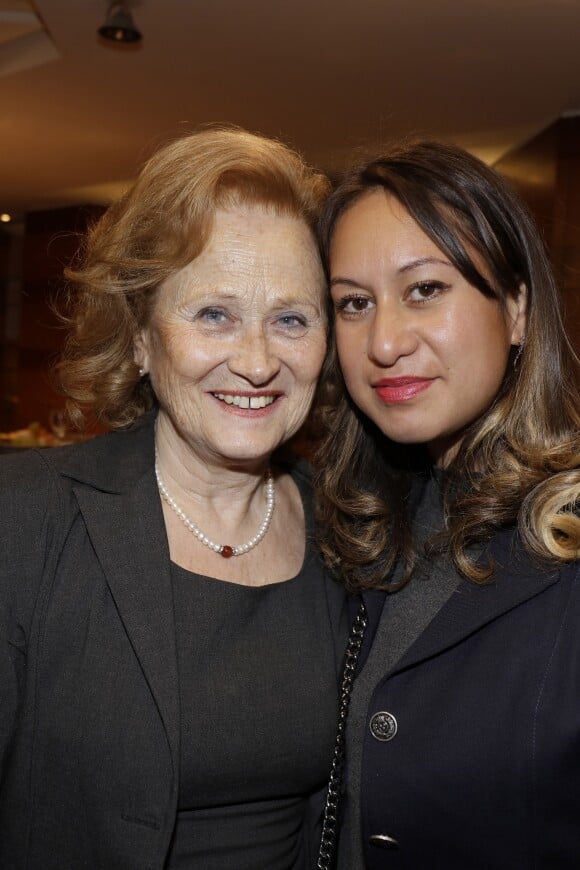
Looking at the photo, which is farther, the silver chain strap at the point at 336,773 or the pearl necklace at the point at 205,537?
the pearl necklace at the point at 205,537

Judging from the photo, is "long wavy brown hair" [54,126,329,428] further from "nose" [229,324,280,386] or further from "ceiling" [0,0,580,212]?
"ceiling" [0,0,580,212]

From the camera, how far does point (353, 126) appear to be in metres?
6.64

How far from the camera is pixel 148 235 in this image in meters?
1.90

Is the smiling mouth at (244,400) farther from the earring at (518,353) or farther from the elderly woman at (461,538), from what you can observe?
the earring at (518,353)

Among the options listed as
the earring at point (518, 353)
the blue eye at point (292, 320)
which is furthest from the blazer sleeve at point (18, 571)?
the earring at point (518, 353)

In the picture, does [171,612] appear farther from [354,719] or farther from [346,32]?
[346,32]

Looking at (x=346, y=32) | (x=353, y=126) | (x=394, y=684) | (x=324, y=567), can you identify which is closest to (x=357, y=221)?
(x=324, y=567)

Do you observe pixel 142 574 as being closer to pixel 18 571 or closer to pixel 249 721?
pixel 18 571

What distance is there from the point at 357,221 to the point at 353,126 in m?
5.13

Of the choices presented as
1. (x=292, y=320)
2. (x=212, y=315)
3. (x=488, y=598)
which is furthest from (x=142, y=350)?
(x=488, y=598)

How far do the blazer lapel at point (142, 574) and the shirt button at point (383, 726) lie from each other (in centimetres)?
37

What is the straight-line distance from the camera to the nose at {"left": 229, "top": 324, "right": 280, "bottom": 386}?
1859mm

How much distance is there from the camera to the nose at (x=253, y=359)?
6.10ft

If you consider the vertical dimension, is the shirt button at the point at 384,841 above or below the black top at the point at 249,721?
below
